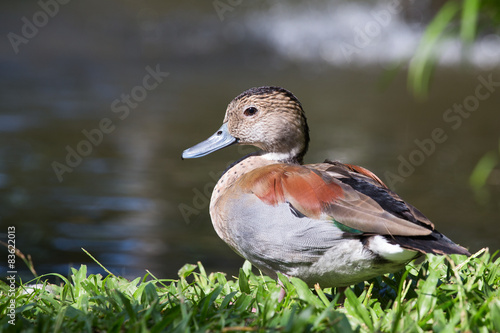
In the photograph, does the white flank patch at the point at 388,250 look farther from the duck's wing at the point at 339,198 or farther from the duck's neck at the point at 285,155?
the duck's neck at the point at 285,155

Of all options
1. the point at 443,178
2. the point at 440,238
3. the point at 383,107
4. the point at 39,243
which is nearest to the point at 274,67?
the point at 383,107

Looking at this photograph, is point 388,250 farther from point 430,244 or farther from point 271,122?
point 271,122

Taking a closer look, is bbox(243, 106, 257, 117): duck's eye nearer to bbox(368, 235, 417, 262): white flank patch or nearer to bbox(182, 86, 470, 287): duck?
bbox(182, 86, 470, 287): duck

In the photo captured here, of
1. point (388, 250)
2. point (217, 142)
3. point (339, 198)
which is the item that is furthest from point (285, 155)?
point (388, 250)

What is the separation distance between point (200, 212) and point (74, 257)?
6.37 ft

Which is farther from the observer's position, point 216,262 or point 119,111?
point 119,111

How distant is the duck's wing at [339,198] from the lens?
3.40 metres

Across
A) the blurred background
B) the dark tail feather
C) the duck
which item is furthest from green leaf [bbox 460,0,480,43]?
the dark tail feather

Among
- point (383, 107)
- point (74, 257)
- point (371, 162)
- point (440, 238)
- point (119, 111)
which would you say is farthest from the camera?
point (383, 107)

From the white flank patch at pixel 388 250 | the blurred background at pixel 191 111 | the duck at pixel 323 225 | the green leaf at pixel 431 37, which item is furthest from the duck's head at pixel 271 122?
the white flank patch at pixel 388 250

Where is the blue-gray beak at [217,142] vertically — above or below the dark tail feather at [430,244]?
above

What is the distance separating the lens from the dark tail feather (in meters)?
3.21

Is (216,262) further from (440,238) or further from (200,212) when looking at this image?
(440,238)

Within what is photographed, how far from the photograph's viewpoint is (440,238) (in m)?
3.37
